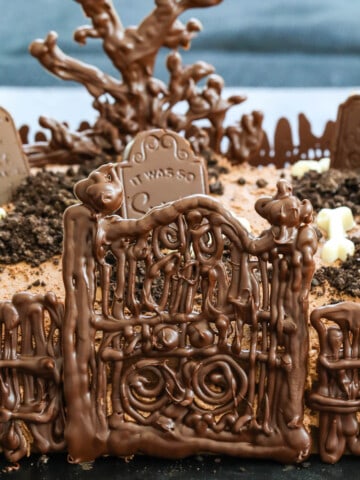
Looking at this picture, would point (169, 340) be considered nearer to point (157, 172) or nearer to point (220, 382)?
point (220, 382)

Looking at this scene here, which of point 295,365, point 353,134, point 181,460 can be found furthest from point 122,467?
point 353,134

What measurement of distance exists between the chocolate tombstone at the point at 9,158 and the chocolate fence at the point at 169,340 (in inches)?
39.9

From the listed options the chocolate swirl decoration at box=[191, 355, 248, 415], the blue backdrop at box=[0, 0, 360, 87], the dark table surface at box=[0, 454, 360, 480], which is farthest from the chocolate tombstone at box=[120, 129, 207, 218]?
the blue backdrop at box=[0, 0, 360, 87]

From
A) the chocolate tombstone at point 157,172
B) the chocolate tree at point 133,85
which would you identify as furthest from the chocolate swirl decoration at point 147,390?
the chocolate tree at point 133,85

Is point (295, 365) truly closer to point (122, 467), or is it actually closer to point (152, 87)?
point (122, 467)

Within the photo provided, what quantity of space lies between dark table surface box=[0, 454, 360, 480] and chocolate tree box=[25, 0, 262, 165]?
1.62m

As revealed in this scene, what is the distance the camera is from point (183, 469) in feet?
7.60

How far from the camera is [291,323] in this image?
222cm

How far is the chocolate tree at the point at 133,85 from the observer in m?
3.61

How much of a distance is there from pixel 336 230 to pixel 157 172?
54 centimetres

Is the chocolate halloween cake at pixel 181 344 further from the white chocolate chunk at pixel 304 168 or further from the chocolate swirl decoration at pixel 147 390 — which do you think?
the white chocolate chunk at pixel 304 168

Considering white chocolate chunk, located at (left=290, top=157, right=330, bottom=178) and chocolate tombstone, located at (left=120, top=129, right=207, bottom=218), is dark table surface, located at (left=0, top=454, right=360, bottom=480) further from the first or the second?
white chocolate chunk, located at (left=290, top=157, right=330, bottom=178)

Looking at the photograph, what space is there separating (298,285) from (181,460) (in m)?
0.52

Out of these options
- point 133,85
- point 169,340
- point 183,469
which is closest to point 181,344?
point 169,340
